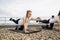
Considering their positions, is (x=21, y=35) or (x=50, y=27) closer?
(x=21, y=35)

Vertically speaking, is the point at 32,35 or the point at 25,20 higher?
the point at 25,20

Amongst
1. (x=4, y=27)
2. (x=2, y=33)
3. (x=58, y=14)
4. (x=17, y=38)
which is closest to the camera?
(x=17, y=38)

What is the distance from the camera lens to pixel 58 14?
10.7 feet

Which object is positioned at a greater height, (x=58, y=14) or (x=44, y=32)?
(x=58, y=14)

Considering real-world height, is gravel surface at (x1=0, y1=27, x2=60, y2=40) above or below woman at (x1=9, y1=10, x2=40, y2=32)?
below

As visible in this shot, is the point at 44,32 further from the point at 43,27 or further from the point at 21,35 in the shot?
the point at 21,35

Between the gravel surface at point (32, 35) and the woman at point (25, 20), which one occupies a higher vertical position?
the woman at point (25, 20)

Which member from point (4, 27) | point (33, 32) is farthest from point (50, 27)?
point (4, 27)

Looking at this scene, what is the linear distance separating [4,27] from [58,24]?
3.63ft

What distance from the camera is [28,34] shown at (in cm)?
298

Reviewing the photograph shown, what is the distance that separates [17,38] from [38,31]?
51cm

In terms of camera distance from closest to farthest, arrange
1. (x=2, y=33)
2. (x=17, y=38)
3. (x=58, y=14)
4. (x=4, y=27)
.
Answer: (x=17, y=38), (x=2, y=33), (x=58, y=14), (x=4, y=27)

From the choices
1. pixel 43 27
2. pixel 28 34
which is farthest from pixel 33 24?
pixel 28 34

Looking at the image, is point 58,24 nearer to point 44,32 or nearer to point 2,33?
point 44,32
